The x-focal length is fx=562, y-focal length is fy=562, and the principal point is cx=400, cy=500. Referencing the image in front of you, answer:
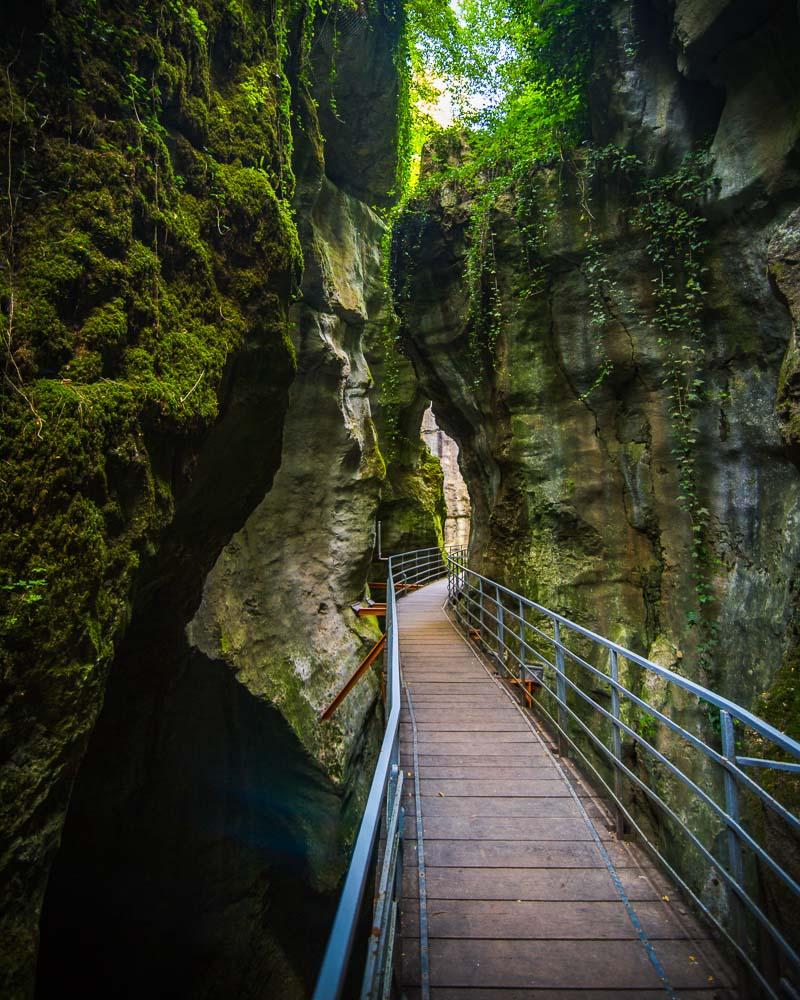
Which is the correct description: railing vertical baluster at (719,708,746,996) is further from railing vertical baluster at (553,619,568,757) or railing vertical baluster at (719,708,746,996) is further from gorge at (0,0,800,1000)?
railing vertical baluster at (553,619,568,757)

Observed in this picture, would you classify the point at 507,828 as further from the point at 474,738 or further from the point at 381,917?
the point at 381,917

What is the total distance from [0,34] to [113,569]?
314 cm

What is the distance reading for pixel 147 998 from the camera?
19.7 ft

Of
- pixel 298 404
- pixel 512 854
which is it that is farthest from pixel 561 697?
pixel 298 404

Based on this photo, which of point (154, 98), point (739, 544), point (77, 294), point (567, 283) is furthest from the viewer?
point (567, 283)

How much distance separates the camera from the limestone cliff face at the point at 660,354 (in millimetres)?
6387

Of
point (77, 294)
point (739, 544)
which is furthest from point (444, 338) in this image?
point (77, 294)

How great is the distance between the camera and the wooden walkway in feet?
8.48

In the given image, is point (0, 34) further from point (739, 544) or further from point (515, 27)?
point (515, 27)

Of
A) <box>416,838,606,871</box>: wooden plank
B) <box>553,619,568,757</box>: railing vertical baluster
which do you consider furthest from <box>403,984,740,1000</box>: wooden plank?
<box>553,619,568,757</box>: railing vertical baluster

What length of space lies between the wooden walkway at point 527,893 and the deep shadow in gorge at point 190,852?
2.85m

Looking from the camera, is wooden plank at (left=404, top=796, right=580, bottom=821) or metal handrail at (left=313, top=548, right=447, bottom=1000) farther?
wooden plank at (left=404, top=796, right=580, bottom=821)

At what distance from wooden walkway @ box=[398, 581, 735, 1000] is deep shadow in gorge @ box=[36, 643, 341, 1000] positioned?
2.85 meters

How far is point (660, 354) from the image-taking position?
8.34 metres
